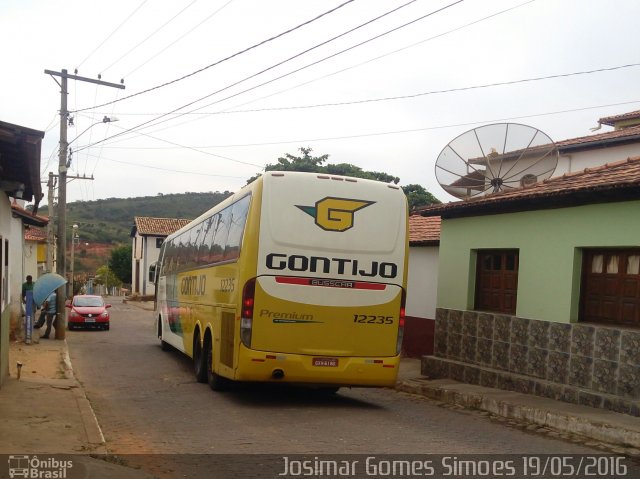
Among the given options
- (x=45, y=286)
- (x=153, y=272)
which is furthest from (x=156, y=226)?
(x=45, y=286)

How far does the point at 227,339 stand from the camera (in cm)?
1110

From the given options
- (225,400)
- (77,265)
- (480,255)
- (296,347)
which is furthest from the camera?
(77,265)

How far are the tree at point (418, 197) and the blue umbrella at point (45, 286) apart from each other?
2249cm

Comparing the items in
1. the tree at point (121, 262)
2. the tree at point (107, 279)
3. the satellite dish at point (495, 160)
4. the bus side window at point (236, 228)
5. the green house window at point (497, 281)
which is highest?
the satellite dish at point (495, 160)

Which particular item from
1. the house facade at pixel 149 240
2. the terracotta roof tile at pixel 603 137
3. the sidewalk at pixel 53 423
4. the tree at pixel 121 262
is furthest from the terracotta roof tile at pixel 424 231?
the tree at pixel 121 262

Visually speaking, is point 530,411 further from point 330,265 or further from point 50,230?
point 50,230

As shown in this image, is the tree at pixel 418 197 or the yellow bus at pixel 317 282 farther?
the tree at pixel 418 197

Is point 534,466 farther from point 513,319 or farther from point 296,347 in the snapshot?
point 513,319

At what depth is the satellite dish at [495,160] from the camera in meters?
13.9

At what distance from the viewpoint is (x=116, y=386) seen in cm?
1300

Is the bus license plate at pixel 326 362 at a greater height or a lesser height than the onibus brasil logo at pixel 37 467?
greater

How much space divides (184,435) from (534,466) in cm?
400

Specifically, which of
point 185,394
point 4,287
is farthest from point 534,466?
point 4,287

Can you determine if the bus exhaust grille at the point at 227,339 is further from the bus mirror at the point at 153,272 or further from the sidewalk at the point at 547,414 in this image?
the bus mirror at the point at 153,272
